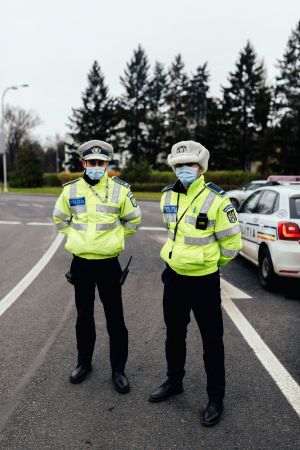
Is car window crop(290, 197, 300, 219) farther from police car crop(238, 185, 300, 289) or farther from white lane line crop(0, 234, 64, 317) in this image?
white lane line crop(0, 234, 64, 317)

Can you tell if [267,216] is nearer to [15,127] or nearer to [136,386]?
[136,386]

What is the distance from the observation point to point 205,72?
2621 inches

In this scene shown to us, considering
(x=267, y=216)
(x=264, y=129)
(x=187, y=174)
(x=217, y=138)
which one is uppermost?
(x=264, y=129)

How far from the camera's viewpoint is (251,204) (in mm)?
8508

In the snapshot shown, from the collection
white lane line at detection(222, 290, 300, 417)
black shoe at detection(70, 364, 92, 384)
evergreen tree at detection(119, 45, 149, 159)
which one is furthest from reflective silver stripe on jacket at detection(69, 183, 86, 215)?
evergreen tree at detection(119, 45, 149, 159)

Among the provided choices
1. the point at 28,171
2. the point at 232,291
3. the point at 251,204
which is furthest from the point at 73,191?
the point at 28,171

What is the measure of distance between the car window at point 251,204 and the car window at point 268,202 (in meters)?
0.20

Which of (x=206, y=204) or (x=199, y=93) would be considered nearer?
(x=206, y=204)

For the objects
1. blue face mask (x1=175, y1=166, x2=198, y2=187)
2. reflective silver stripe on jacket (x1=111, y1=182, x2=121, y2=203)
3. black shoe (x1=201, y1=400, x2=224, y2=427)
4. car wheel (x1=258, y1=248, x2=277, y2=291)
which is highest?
blue face mask (x1=175, y1=166, x2=198, y2=187)

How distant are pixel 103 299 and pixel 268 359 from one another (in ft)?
5.43

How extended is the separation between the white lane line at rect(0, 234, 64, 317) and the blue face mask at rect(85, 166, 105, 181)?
2769 mm

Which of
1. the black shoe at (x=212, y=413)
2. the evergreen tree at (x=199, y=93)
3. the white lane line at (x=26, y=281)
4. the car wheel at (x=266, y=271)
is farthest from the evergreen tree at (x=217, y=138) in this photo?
the black shoe at (x=212, y=413)

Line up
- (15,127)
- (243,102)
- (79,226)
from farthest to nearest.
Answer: (15,127)
(243,102)
(79,226)

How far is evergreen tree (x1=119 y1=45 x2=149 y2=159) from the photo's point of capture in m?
61.6
